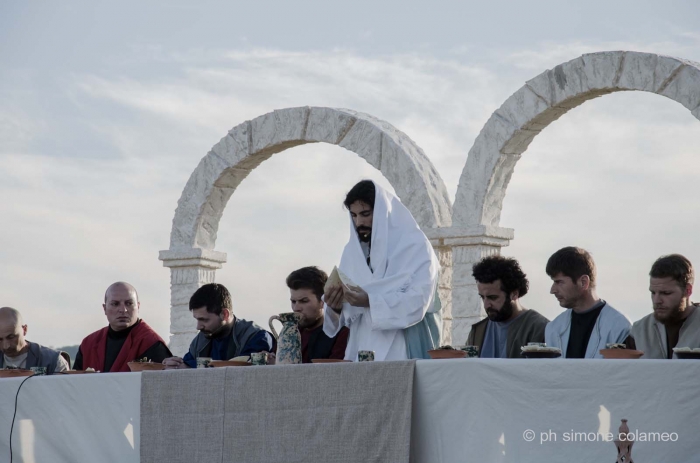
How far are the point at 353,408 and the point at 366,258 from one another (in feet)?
4.06

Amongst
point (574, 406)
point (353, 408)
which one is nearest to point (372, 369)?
point (353, 408)

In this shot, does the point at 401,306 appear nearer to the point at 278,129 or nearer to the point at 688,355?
the point at 688,355

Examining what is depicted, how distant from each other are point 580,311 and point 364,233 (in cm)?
109

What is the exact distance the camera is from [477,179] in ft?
27.1

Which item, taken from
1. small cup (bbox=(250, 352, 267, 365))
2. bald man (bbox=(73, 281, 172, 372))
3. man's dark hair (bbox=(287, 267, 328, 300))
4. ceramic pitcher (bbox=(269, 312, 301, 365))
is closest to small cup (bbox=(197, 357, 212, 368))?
small cup (bbox=(250, 352, 267, 365))

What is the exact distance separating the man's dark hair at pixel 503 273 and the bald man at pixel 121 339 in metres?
2.14

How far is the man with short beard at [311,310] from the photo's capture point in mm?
5688

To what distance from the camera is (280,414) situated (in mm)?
3980

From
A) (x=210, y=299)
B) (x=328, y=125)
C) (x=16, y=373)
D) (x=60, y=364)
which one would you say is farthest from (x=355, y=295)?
(x=328, y=125)

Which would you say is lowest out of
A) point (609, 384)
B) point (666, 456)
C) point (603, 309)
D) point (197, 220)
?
point (666, 456)

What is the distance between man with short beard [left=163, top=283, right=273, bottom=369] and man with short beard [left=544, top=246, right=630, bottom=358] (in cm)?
175

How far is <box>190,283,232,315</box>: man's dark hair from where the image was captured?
19.1 ft

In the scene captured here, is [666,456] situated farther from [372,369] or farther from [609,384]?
[372,369]

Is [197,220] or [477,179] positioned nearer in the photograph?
[477,179]
